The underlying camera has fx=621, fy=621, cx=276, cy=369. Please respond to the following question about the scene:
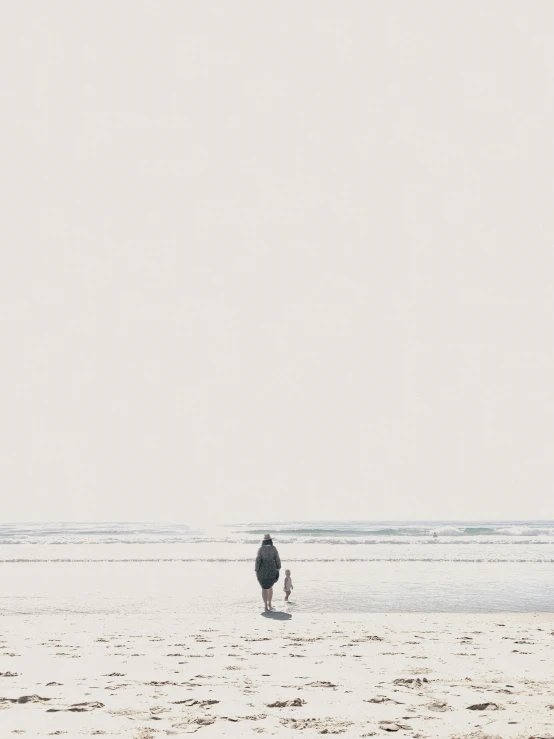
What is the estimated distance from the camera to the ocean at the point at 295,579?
16.1 meters

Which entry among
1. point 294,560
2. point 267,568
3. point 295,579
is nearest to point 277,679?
point 267,568

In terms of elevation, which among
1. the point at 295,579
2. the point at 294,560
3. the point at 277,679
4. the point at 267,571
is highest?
the point at 277,679

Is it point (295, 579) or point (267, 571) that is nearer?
point (267, 571)

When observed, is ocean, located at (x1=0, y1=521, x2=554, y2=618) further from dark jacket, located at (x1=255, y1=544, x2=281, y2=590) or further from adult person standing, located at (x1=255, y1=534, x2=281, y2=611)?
dark jacket, located at (x1=255, y1=544, x2=281, y2=590)

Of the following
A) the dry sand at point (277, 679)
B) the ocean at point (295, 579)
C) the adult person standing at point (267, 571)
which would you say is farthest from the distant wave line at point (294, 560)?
the dry sand at point (277, 679)

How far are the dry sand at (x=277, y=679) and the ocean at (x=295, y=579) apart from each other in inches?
135

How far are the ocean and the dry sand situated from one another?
11.2 feet

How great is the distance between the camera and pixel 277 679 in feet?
25.1

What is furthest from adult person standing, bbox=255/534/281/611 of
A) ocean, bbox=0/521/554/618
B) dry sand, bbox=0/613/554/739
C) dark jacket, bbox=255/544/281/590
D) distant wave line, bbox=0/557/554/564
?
distant wave line, bbox=0/557/554/564

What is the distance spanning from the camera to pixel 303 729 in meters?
5.63

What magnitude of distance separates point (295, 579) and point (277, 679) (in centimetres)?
1459

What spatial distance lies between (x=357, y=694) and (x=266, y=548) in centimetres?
899

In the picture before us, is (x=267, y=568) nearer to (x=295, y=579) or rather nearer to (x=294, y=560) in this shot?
(x=295, y=579)

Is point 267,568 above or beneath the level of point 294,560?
above
